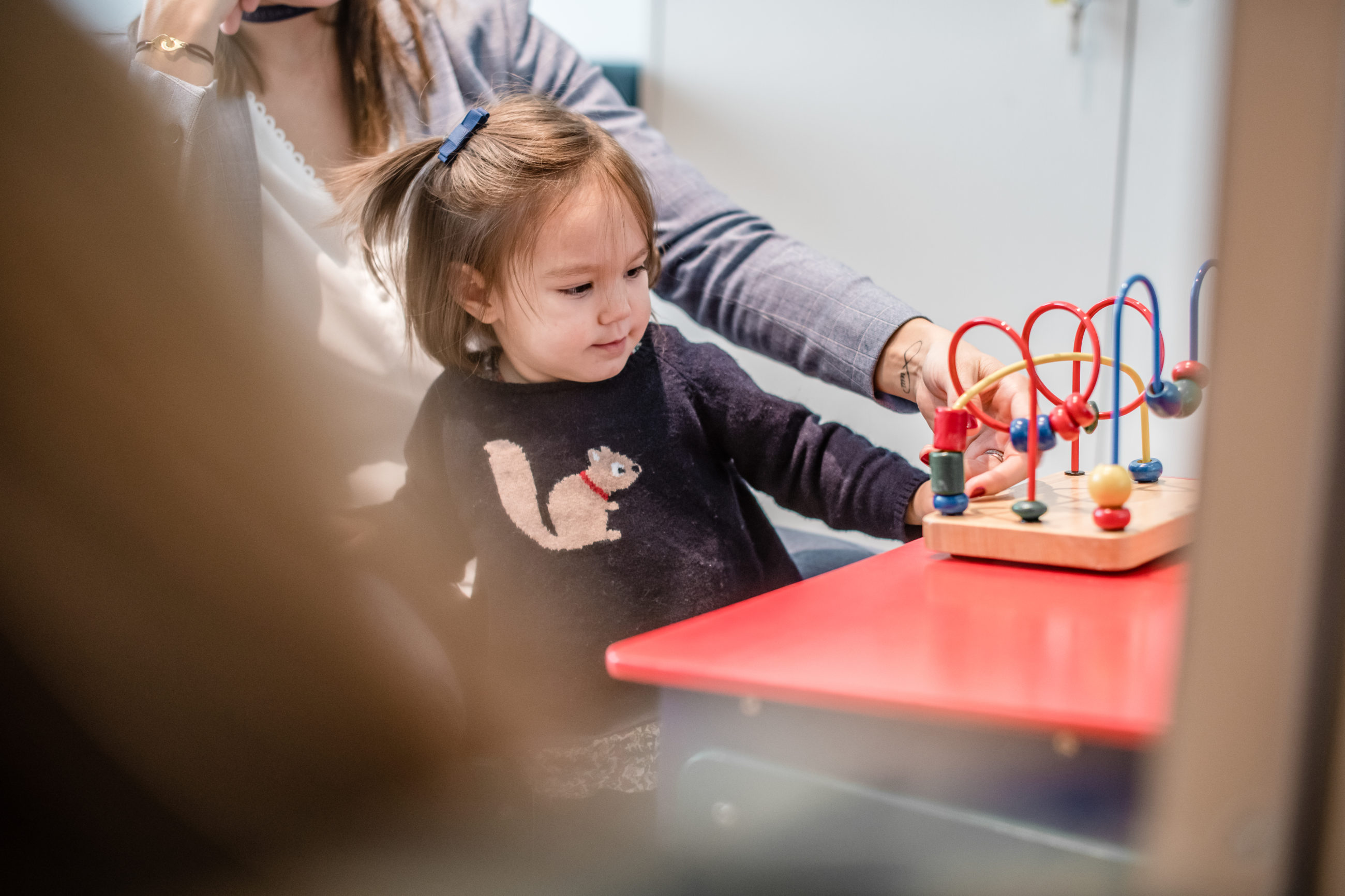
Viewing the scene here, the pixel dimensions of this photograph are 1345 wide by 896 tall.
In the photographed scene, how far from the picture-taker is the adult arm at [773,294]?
2.48 feet

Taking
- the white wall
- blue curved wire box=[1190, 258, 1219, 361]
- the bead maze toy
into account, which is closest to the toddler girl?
the bead maze toy

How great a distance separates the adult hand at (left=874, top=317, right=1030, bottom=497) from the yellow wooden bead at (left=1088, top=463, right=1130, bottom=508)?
0.35 ft

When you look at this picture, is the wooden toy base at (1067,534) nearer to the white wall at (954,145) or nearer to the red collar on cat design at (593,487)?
the red collar on cat design at (593,487)

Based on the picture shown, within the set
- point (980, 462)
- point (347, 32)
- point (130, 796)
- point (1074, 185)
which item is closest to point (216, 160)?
point (347, 32)

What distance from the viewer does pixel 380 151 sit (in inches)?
36.5

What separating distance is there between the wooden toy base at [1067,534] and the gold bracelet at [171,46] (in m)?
0.63

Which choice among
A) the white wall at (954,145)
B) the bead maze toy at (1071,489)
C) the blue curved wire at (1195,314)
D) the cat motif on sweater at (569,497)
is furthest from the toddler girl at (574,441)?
the white wall at (954,145)

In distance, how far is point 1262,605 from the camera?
0.25 metres

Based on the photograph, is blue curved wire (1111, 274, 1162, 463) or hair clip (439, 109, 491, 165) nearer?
blue curved wire (1111, 274, 1162, 463)

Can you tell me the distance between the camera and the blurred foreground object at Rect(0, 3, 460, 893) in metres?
0.41

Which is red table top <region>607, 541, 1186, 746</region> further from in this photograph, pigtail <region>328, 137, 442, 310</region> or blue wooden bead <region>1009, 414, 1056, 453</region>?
pigtail <region>328, 137, 442, 310</region>

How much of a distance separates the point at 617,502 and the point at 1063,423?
34cm

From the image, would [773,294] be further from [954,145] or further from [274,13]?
[954,145]

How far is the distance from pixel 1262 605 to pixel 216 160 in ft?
2.51
